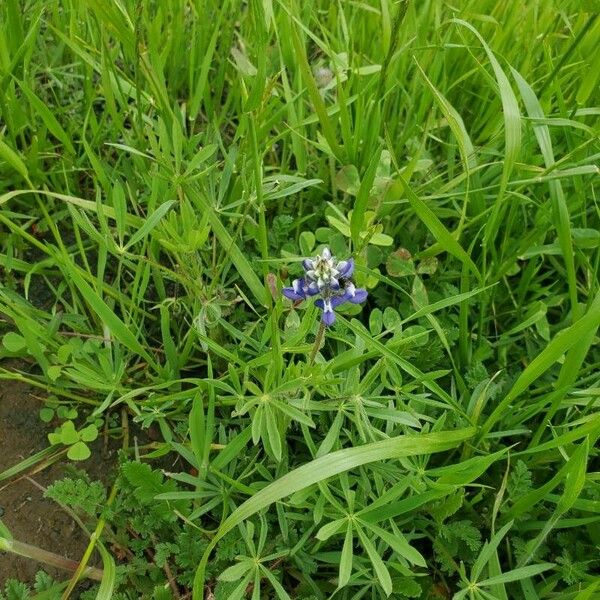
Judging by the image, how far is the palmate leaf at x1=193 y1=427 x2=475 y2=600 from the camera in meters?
1.38

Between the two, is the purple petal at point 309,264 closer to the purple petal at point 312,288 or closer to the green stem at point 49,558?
the purple petal at point 312,288

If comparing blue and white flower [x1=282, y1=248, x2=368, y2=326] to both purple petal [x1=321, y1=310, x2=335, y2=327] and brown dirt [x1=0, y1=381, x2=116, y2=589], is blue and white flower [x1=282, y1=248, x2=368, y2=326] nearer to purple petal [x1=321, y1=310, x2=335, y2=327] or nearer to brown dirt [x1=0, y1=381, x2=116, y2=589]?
purple petal [x1=321, y1=310, x2=335, y2=327]

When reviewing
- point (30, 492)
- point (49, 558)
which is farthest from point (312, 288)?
point (30, 492)

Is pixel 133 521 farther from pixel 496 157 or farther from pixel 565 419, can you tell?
pixel 496 157

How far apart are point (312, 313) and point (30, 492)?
2.89 ft

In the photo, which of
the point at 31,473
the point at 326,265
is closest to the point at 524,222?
the point at 326,265

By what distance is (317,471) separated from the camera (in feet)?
4.58

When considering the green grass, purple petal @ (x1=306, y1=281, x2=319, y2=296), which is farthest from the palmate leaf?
purple petal @ (x1=306, y1=281, x2=319, y2=296)

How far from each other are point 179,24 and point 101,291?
2.97 feet

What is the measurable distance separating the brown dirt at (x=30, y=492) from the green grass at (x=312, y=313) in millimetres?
44

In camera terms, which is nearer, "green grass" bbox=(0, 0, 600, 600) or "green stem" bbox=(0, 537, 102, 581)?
"green stem" bbox=(0, 537, 102, 581)

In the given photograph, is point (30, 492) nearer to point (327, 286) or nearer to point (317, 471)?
point (317, 471)

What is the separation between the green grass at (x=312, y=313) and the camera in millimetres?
1552

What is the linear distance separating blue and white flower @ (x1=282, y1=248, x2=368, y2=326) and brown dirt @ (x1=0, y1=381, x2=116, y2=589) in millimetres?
803
